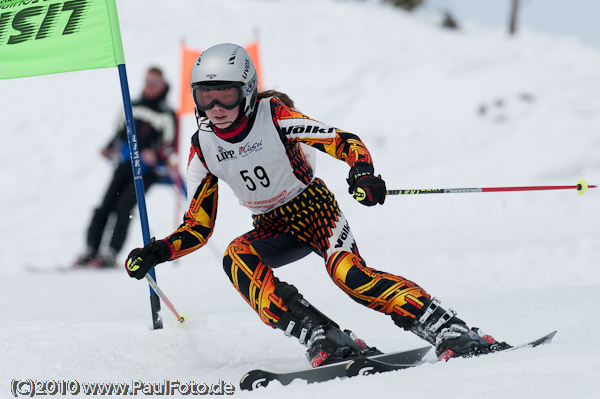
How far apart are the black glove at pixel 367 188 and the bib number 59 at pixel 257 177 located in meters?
0.54

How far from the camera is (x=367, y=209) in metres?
9.51

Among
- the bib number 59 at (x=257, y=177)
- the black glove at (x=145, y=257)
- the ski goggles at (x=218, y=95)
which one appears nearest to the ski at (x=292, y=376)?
the black glove at (x=145, y=257)

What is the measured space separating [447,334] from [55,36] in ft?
9.63

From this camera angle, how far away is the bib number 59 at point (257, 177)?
139 inches

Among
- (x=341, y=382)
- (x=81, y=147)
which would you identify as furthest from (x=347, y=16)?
(x=341, y=382)

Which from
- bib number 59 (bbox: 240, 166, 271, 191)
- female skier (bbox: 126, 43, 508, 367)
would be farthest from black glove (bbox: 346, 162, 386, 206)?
bib number 59 (bbox: 240, 166, 271, 191)

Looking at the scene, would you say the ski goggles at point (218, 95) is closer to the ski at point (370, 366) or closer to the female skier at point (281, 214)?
the female skier at point (281, 214)

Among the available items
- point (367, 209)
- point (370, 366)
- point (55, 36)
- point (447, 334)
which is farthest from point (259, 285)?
point (367, 209)

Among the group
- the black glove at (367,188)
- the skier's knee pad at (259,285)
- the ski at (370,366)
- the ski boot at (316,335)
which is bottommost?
the ski at (370,366)

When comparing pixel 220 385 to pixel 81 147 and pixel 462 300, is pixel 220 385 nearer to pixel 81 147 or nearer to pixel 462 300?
pixel 462 300

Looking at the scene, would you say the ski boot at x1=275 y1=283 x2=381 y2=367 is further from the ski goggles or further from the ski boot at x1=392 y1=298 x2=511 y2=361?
the ski goggles

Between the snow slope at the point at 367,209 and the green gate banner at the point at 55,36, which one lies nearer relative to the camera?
the snow slope at the point at 367,209

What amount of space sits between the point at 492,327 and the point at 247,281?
5.53 feet

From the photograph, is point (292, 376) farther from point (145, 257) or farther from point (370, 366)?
point (145, 257)
